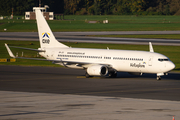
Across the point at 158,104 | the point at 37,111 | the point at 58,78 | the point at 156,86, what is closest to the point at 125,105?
the point at 158,104

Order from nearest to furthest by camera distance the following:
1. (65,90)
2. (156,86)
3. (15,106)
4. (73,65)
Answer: (15,106) < (65,90) < (156,86) < (73,65)

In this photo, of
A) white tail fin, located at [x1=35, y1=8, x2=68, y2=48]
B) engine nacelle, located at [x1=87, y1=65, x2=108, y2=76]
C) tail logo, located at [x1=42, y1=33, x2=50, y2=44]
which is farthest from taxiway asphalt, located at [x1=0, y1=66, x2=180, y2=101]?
tail logo, located at [x1=42, y1=33, x2=50, y2=44]

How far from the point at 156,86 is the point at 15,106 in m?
19.1

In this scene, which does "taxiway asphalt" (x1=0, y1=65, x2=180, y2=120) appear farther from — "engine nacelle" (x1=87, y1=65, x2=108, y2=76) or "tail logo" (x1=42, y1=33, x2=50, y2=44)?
"tail logo" (x1=42, y1=33, x2=50, y2=44)

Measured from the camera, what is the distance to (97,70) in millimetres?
47531

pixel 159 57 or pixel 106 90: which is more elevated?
pixel 159 57

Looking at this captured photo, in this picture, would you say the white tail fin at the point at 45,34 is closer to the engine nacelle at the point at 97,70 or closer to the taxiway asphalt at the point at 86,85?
the taxiway asphalt at the point at 86,85

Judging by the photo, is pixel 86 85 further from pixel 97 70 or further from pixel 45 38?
pixel 45 38

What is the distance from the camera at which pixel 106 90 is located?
38844 mm

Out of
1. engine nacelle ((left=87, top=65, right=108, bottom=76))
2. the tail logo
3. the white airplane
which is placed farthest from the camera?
the tail logo

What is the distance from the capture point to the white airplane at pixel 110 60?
4628cm

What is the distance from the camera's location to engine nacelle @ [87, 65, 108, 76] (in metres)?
47.5

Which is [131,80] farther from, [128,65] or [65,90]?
[65,90]

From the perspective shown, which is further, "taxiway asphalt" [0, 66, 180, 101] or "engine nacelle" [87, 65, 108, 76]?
"engine nacelle" [87, 65, 108, 76]
